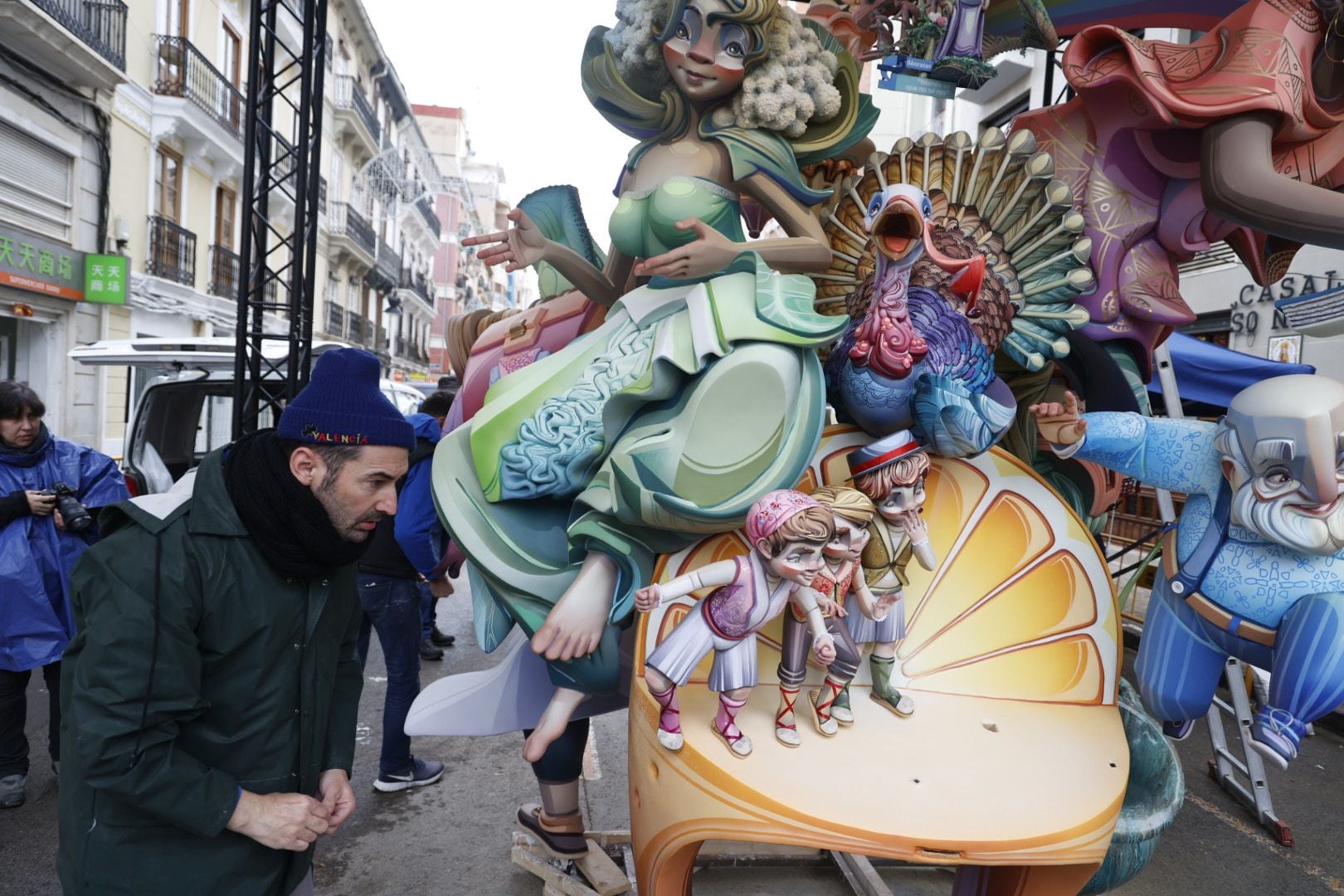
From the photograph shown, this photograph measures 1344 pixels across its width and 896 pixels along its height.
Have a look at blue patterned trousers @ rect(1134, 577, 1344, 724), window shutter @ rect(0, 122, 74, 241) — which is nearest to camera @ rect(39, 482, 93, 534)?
blue patterned trousers @ rect(1134, 577, 1344, 724)

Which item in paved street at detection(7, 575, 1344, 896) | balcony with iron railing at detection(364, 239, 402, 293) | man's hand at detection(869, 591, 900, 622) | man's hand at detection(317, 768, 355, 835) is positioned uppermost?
balcony with iron railing at detection(364, 239, 402, 293)

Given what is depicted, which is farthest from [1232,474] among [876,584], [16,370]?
[16,370]

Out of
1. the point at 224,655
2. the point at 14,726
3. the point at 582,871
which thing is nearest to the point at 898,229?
the point at 224,655

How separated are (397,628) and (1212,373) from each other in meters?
3.89

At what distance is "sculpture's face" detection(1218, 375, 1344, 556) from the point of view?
1746 mm

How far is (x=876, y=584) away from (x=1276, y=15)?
1.70 metres

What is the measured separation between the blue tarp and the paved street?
190cm

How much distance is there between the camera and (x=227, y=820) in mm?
1510

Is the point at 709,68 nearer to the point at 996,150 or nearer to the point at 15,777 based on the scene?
the point at 996,150

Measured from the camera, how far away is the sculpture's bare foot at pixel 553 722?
2123mm

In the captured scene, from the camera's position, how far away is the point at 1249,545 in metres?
1.91

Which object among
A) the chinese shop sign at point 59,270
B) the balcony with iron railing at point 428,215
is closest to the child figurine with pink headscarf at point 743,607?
the chinese shop sign at point 59,270

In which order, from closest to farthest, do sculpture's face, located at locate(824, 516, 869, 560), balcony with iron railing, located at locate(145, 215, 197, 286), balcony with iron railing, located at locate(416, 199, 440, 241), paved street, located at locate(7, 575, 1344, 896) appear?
sculpture's face, located at locate(824, 516, 869, 560)
paved street, located at locate(7, 575, 1344, 896)
balcony with iron railing, located at locate(145, 215, 197, 286)
balcony with iron railing, located at locate(416, 199, 440, 241)

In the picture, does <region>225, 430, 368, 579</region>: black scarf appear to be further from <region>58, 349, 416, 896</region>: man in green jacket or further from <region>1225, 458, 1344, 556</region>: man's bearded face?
<region>1225, 458, 1344, 556</region>: man's bearded face
